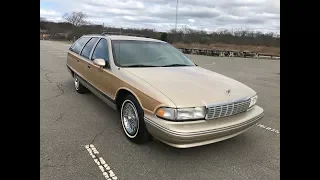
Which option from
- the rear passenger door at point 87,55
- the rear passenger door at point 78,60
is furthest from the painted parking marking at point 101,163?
the rear passenger door at point 78,60

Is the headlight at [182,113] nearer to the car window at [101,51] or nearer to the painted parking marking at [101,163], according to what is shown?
the painted parking marking at [101,163]

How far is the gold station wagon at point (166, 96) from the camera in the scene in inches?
103

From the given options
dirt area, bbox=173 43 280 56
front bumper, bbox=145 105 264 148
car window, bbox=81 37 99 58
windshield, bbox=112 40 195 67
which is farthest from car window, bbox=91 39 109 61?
dirt area, bbox=173 43 280 56

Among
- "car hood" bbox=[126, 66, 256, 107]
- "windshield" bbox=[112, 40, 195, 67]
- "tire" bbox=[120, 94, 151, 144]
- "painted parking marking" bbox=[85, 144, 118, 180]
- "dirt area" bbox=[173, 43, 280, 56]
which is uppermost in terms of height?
"dirt area" bbox=[173, 43, 280, 56]

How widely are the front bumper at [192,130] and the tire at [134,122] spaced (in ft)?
0.61

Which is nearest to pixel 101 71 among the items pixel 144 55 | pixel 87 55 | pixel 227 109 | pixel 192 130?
pixel 144 55

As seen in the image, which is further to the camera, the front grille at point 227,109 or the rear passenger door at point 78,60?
the rear passenger door at point 78,60

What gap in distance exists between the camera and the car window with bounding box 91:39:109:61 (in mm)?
4086

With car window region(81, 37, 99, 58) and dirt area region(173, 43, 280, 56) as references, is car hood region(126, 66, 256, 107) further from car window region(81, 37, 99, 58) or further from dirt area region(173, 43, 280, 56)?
dirt area region(173, 43, 280, 56)

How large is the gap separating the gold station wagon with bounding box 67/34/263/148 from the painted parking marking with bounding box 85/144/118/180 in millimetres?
512

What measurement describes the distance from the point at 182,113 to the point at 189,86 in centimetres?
54

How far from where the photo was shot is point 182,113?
102 inches

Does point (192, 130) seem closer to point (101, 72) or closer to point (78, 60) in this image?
point (101, 72)
